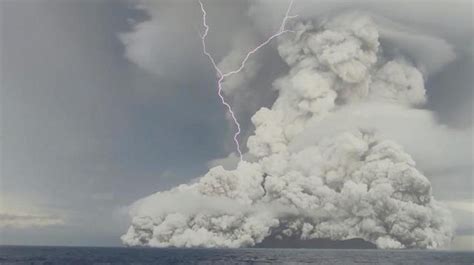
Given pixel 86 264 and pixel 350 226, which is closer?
pixel 86 264

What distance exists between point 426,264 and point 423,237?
80939mm

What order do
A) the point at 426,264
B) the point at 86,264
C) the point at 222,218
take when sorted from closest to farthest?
the point at 86,264, the point at 426,264, the point at 222,218

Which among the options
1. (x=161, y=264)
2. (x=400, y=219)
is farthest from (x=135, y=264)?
(x=400, y=219)

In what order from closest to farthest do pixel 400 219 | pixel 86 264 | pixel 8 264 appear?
1. pixel 8 264
2. pixel 86 264
3. pixel 400 219

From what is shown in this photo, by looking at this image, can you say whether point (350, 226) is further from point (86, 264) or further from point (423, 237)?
point (86, 264)

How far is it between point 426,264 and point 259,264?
32.2m

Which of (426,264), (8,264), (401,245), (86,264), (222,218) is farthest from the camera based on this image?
(222,218)

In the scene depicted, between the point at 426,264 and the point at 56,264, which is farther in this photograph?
the point at 426,264

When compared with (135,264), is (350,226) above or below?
above

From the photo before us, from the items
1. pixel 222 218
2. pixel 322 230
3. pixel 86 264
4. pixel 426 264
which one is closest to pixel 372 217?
pixel 322 230

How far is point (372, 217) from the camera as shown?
17112 centimetres

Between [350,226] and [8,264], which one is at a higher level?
[350,226]

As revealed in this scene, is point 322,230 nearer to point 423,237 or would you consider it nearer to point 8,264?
point 423,237

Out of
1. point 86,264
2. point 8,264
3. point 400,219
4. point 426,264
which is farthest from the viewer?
point 400,219
